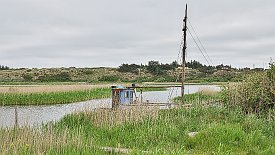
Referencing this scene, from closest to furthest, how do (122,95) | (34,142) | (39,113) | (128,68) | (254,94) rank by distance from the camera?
1. (34,142)
2. (254,94)
3. (122,95)
4. (39,113)
5. (128,68)

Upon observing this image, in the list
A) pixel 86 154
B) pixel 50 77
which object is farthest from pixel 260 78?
pixel 50 77

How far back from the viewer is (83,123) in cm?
1414

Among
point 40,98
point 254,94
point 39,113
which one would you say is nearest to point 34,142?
point 254,94

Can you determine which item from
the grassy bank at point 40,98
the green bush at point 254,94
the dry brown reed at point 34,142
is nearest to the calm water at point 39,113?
the dry brown reed at point 34,142

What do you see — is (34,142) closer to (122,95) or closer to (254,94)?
(122,95)

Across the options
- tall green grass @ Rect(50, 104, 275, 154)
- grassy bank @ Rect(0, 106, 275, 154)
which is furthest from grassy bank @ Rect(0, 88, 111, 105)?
tall green grass @ Rect(50, 104, 275, 154)

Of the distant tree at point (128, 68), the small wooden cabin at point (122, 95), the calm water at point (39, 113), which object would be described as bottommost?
the calm water at point (39, 113)

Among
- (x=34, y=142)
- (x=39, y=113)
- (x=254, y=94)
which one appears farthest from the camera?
(x=39, y=113)

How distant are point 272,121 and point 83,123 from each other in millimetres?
6515

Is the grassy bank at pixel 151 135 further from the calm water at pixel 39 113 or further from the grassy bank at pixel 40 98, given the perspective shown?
the grassy bank at pixel 40 98

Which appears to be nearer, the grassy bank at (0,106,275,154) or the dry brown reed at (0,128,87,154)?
the dry brown reed at (0,128,87,154)

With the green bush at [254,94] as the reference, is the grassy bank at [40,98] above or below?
below

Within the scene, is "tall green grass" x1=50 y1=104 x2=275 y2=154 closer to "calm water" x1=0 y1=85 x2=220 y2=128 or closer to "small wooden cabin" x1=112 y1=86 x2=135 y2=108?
"calm water" x1=0 y1=85 x2=220 y2=128

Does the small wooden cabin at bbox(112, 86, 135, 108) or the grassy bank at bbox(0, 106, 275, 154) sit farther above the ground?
the small wooden cabin at bbox(112, 86, 135, 108)
